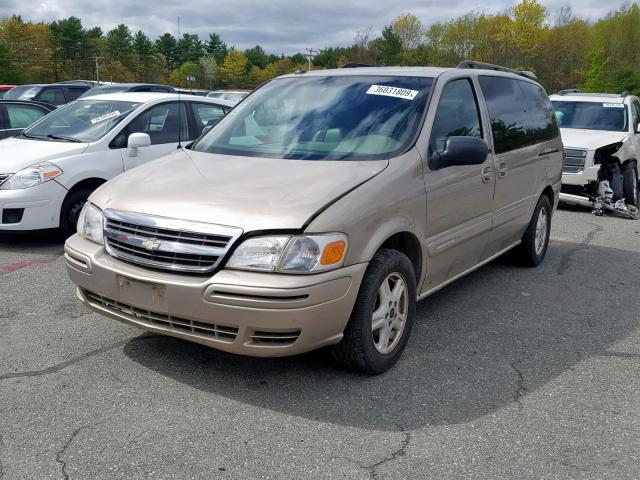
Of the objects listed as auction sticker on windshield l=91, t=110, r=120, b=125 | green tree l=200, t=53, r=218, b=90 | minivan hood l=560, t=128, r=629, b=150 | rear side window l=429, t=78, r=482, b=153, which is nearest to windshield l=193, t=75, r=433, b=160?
rear side window l=429, t=78, r=482, b=153

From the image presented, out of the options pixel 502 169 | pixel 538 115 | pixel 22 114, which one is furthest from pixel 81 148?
pixel 538 115

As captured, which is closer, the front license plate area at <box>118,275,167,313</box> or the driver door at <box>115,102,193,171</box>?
the front license plate area at <box>118,275,167,313</box>

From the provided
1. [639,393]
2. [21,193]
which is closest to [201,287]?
[639,393]

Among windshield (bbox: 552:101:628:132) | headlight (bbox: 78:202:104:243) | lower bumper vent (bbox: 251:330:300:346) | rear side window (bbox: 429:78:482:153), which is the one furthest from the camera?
windshield (bbox: 552:101:628:132)

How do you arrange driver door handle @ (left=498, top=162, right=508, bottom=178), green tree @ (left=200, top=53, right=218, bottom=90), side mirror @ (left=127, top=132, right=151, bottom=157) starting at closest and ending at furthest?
driver door handle @ (left=498, top=162, right=508, bottom=178)
side mirror @ (left=127, top=132, right=151, bottom=157)
green tree @ (left=200, top=53, right=218, bottom=90)

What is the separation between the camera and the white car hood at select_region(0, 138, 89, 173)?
658 centimetres

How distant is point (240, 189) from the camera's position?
356 cm

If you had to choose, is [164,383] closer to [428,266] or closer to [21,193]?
[428,266]

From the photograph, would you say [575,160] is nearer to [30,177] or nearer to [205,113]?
[205,113]

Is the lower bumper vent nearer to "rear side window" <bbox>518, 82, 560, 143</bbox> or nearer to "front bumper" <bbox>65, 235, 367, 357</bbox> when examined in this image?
"front bumper" <bbox>65, 235, 367, 357</bbox>

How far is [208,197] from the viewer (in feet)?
11.4

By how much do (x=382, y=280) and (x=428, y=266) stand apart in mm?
700

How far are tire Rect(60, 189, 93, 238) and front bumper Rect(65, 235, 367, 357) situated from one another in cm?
342

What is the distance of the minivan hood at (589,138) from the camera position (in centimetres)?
1030
